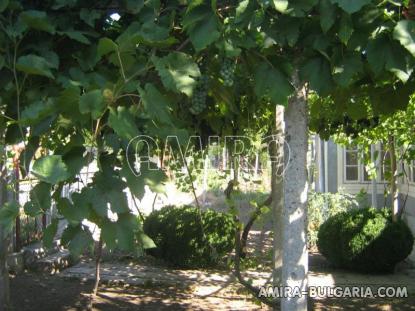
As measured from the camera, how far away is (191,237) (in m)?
7.68

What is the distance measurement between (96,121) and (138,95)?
20 centimetres

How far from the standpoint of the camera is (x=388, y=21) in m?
2.03

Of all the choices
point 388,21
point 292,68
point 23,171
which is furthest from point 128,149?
point 388,21

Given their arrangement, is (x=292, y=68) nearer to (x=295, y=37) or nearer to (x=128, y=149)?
(x=295, y=37)

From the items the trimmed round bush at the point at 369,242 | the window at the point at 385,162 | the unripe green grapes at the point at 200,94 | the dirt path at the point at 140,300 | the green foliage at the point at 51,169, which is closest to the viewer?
the green foliage at the point at 51,169

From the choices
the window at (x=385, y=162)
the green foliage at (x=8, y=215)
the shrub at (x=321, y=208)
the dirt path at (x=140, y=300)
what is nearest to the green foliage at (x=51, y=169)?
the green foliage at (x=8, y=215)

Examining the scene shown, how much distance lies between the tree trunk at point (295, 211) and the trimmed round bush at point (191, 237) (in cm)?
515

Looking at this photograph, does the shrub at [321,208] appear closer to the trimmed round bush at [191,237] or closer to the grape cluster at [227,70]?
the trimmed round bush at [191,237]

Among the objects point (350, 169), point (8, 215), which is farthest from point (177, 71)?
point (350, 169)

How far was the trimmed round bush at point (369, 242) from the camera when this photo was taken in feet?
23.5

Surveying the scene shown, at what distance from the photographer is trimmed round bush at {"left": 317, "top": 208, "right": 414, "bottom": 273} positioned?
7.16m

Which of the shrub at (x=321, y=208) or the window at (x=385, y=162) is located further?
the shrub at (x=321, y=208)

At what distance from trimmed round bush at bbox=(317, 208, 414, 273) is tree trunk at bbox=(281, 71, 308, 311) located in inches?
202

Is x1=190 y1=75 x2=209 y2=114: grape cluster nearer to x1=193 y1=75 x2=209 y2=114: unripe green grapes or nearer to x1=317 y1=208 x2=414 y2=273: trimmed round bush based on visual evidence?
x1=193 y1=75 x2=209 y2=114: unripe green grapes
